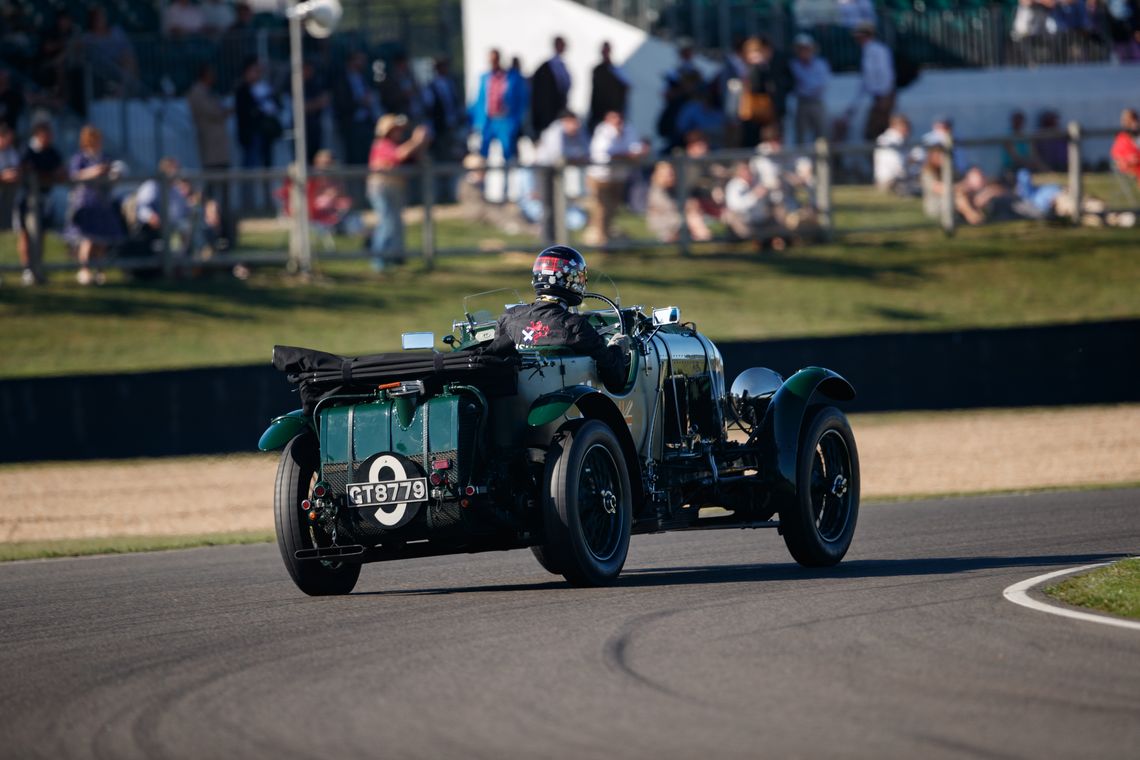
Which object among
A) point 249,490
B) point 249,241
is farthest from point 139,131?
point 249,490

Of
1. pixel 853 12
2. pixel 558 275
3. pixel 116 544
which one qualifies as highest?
pixel 853 12

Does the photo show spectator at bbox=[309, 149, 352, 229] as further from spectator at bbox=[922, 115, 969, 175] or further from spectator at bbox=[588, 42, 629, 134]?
spectator at bbox=[922, 115, 969, 175]

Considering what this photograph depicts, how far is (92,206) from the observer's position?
21.3 m

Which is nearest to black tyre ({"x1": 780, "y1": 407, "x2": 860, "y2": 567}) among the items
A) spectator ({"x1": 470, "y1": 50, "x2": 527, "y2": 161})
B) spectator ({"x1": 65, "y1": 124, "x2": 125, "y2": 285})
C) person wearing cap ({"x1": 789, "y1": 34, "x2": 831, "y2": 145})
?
spectator ({"x1": 65, "y1": 124, "x2": 125, "y2": 285})

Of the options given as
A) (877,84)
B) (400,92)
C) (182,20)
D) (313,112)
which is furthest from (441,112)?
(877,84)

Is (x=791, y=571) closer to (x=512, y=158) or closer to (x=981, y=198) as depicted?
(x=512, y=158)

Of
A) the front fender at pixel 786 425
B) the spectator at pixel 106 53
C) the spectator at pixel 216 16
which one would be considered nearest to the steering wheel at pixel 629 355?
the front fender at pixel 786 425

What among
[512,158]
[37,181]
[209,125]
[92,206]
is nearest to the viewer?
[37,181]

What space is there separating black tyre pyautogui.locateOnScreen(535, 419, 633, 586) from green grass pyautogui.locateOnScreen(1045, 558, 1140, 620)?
199cm

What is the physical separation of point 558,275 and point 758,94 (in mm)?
15918

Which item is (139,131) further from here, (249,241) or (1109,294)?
(1109,294)

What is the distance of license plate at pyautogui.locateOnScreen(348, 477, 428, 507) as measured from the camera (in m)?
8.09

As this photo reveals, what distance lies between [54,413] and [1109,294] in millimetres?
12940

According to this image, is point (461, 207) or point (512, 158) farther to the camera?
point (512, 158)
